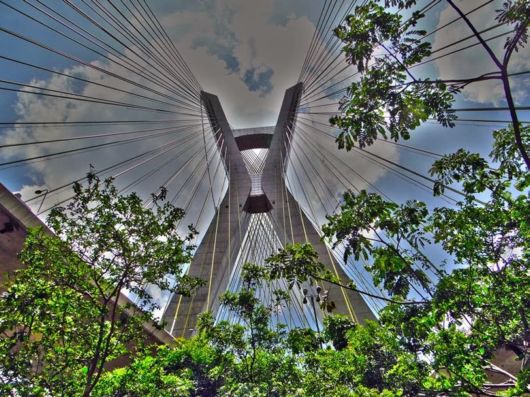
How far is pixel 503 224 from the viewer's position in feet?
22.3

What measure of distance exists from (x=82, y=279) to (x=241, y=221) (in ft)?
53.5

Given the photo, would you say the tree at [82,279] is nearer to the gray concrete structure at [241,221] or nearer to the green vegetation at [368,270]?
the green vegetation at [368,270]

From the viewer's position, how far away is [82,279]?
23.5ft

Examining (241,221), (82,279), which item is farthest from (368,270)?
(241,221)

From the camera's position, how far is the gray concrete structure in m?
16.7

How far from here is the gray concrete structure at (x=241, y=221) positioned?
1667 centimetres

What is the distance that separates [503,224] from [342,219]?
4130 mm

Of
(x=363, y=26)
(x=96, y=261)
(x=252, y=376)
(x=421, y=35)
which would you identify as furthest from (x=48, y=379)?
(x=421, y=35)

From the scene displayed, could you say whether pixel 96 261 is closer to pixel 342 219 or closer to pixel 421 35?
pixel 342 219

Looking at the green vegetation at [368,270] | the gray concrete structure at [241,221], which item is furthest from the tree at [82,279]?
the gray concrete structure at [241,221]

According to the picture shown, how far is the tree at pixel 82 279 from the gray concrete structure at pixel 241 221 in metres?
5.62

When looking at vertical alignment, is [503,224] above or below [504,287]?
above

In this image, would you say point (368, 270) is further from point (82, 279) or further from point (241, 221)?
point (241, 221)

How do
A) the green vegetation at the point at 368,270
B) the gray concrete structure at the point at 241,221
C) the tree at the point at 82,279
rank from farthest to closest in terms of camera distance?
the gray concrete structure at the point at 241,221, the tree at the point at 82,279, the green vegetation at the point at 368,270
